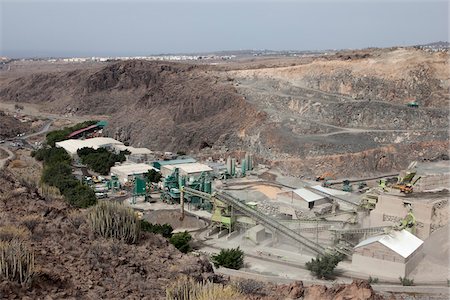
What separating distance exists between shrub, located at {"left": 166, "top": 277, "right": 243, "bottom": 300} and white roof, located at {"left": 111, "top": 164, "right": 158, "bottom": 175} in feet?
121

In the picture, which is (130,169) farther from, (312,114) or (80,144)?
(312,114)

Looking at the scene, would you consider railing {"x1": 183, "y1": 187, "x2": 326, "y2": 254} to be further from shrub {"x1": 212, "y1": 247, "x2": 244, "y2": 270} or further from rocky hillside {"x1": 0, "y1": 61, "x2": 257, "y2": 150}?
rocky hillside {"x1": 0, "y1": 61, "x2": 257, "y2": 150}

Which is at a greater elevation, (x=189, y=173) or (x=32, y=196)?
(x=32, y=196)

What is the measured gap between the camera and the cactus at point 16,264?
10992 mm

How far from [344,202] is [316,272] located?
1203 cm

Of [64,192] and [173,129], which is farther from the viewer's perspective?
[173,129]

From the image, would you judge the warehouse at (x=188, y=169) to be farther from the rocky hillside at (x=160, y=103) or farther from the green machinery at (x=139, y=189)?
the rocky hillside at (x=160, y=103)

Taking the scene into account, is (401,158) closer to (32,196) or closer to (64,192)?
(64,192)

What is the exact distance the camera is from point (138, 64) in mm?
103688

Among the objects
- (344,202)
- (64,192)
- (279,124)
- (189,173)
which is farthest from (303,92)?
(64,192)

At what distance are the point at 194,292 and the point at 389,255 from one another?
17566mm

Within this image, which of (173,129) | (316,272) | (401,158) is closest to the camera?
(316,272)

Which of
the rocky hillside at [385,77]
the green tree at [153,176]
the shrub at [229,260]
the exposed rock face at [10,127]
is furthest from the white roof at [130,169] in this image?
the exposed rock face at [10,127]

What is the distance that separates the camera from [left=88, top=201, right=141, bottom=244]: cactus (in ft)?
51.0
